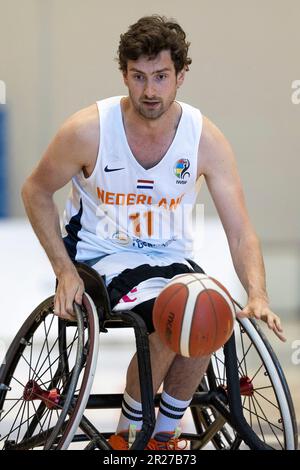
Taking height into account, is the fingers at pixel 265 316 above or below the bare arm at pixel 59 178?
below

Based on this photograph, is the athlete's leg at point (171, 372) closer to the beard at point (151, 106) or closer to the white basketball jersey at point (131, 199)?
the white basketball jersey at point (131, 199)

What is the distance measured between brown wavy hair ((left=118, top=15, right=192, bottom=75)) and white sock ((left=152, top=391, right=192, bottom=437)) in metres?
1.19

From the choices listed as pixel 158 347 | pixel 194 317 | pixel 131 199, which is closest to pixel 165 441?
pixel 158 347

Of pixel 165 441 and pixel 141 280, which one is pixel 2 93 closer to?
pixel 141 280

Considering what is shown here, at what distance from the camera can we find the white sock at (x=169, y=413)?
3590 mm

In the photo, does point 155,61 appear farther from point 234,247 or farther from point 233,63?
point 233,63

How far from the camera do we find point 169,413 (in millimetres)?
3592

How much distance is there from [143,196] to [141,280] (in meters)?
0.31

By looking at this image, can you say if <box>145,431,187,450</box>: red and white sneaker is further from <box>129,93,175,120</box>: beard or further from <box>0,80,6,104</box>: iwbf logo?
<box>0,80,6,104</box>: iwbf logo

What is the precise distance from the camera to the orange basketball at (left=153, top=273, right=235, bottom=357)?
320 centimetres

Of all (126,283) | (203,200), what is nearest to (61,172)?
(126,283)

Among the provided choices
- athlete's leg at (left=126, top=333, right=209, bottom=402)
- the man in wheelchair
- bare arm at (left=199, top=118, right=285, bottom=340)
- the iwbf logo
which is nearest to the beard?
the man in wheelchair

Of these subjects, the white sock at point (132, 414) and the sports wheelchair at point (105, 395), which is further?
the white sock at point (132, 414)

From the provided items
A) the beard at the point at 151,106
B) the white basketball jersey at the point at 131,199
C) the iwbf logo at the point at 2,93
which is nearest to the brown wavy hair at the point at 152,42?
the beard at the point at 151,106
